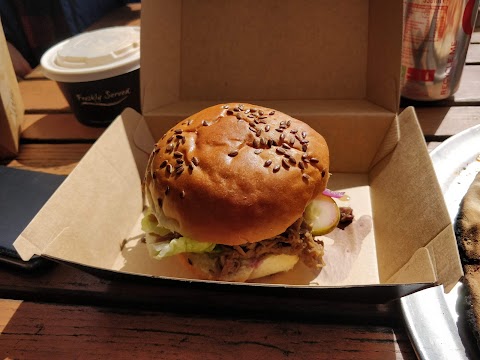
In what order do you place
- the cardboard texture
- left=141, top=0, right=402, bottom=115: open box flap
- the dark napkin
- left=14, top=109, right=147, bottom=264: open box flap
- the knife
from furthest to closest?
the cardboard texture → left=141, top=0, right=402, bottom=115: open box flap → the dark napkin → left=14, top=109, right=147, bottom=264: open box flap → the knife

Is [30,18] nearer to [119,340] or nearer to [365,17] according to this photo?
[365,17]

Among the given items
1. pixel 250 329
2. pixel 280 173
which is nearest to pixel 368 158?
pixel 280 173

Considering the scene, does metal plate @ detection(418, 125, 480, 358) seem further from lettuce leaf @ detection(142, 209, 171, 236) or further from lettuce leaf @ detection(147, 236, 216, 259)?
lettuce leaf @ detection(142, 209, 171, 236)

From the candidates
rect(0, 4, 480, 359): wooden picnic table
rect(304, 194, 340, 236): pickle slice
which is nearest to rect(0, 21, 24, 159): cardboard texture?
rect(0, 4, 480, 359): wooden picnic table

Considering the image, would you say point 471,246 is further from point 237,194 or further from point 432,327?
point 237,194

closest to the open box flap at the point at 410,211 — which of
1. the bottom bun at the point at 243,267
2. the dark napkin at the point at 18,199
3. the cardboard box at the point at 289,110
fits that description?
the cardboard box at the point at 289,110

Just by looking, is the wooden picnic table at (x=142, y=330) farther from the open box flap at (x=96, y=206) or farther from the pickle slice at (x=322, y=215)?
the pickle slice at (x=322, y=215)

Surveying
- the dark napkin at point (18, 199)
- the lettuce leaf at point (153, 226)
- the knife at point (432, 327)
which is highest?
the dark napkin at point (18, 199)
